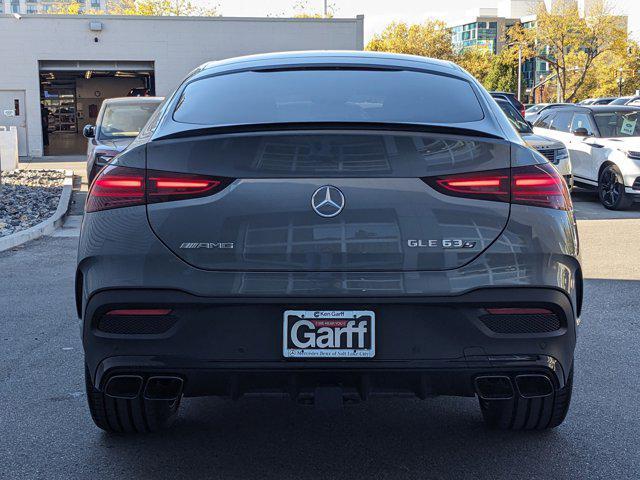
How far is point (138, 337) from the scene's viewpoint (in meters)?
3.25

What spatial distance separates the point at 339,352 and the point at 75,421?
178cm

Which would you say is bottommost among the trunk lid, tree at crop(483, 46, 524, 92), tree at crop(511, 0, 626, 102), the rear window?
the trunk lid

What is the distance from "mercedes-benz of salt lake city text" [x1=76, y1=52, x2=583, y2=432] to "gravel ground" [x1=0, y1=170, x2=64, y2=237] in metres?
8.91

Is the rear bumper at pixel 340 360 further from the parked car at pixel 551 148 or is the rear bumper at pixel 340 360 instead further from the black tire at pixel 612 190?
the black tire at pixel 612 190

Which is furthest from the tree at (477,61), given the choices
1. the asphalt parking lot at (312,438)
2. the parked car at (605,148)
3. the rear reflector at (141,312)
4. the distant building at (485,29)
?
the rear reflector at (141,312)

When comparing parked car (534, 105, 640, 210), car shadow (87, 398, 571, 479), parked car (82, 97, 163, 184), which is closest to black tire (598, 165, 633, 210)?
parked car (534, 105, 640, 210)

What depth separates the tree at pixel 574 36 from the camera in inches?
2542

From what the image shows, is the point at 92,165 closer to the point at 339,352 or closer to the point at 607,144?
the point at 607,144

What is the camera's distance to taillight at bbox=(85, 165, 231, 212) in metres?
3.25

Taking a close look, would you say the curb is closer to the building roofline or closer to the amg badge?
the amg badge

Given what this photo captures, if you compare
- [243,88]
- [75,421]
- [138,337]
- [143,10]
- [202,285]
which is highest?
[143,10]

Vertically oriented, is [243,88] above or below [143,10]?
below

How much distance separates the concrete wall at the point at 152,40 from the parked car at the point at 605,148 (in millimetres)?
17031

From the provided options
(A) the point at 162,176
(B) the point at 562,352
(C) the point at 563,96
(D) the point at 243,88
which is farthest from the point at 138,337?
(C) the point at 563,96
